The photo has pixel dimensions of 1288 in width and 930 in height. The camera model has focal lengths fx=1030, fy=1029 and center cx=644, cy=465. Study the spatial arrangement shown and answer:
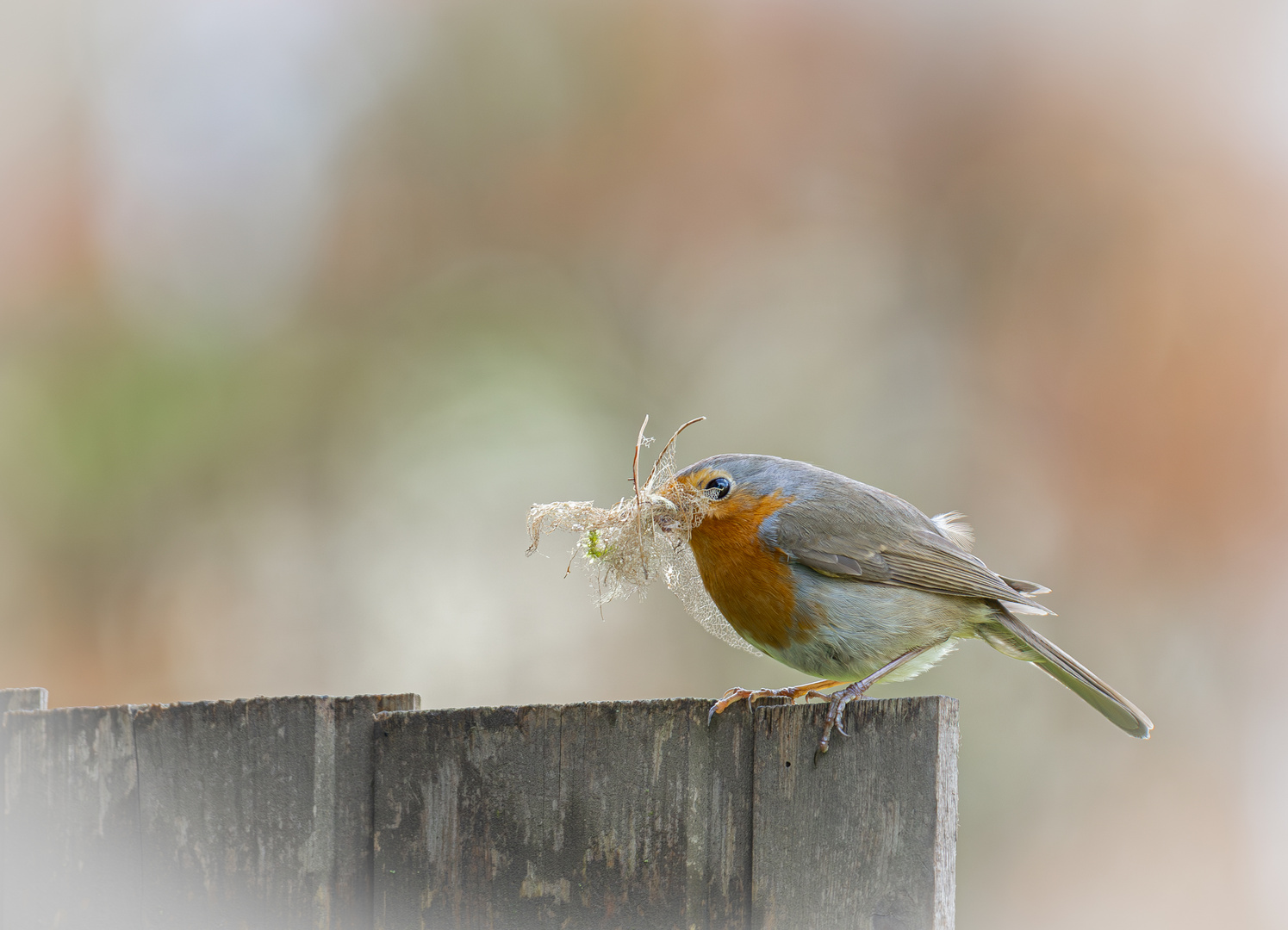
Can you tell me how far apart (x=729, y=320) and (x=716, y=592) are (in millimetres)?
2358

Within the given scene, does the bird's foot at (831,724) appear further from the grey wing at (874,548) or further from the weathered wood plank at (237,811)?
the grey wing at (874,548)

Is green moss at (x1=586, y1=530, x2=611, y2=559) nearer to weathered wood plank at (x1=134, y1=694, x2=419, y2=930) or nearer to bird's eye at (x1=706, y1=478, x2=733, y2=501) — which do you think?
bird's eye at (x1=706, y1=478, x2=733, y2=501)

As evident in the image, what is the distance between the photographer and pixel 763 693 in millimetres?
2562

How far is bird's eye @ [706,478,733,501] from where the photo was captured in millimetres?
3348

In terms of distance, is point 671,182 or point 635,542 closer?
point 635,542

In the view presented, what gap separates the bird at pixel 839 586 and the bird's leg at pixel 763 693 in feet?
0.04

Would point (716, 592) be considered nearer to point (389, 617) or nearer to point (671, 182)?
point (389, 617)

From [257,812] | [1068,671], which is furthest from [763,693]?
[1068,671]

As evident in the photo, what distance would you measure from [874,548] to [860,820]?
1738 mm

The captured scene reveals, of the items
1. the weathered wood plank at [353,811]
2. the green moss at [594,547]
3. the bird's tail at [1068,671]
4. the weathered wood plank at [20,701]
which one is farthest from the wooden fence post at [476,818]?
the bird's tail at [1068,671]

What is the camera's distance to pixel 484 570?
16.7ft

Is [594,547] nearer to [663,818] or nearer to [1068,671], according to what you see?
[663,818]

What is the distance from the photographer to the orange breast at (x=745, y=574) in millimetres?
3211

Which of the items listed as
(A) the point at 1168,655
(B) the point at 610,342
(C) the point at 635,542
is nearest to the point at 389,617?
(B) the point at 610,342
